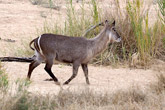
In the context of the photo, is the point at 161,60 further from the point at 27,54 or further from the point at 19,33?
the point at 19,33

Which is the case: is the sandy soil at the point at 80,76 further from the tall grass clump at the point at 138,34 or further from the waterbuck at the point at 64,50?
the tall grass clump at the point at 138,34

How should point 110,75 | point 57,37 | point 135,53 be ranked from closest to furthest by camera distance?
point 57,37 → point 110,75 → point 135,53

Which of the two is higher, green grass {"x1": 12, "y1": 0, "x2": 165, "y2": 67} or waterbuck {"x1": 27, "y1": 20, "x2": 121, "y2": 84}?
waterbuck {"x1": 27, "y1": 20, "x2": 121, "y2": 84}

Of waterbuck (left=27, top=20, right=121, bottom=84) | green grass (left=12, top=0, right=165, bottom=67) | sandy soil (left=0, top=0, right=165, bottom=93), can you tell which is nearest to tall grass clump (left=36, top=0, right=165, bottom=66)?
green grass (left=12, top=0, right=165, bottom=67)

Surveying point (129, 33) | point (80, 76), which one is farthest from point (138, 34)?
point (80, 76)

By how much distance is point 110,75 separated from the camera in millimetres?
9469

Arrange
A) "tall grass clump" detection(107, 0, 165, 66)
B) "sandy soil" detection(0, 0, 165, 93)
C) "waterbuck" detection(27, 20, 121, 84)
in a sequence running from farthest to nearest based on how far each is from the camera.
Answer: "tall grass clump" detection(107, 0, 165, 66) < "waterbuck" detection(27, 20, 121, 84) < "sandy soil" detection(0, 0, 165, 93)

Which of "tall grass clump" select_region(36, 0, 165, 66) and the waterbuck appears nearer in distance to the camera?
the waterbuck

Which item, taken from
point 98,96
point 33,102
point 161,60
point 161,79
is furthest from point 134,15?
point 33,102

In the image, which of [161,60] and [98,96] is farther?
[161,60]

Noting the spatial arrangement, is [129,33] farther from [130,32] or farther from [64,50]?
[64,50]

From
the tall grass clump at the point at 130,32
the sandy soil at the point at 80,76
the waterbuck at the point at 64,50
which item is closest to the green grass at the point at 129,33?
the tall grass clump at the point at 130,32

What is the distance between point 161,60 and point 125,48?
1012 millimetres

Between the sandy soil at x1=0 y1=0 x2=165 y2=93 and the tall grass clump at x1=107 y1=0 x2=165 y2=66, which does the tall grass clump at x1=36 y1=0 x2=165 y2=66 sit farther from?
the sandy soil at x1=0 y1=0 x2=165 y2=93
